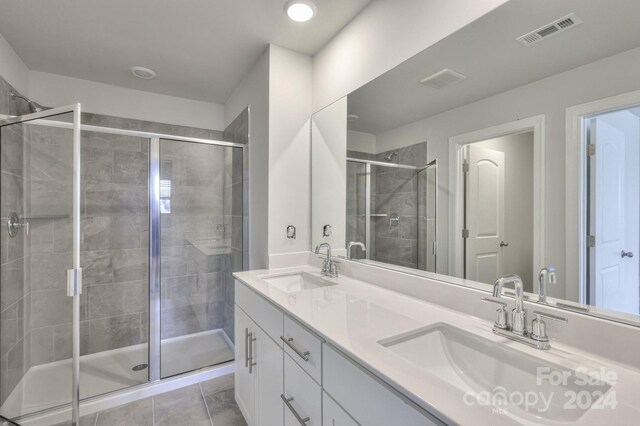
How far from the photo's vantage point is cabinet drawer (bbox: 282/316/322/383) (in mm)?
957

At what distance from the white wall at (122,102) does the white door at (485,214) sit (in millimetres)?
2684

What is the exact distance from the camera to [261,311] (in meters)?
1.43

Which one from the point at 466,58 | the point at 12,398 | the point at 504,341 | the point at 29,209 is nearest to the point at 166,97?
the point at 29,209

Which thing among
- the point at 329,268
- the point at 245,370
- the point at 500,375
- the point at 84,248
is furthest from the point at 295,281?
the point at 84,248

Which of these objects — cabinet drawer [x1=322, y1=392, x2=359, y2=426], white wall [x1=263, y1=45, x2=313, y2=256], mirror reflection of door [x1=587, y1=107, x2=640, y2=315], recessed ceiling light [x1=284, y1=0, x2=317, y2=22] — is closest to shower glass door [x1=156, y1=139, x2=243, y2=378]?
white wall [x1=263, y1=45, x2=313, y2=256]

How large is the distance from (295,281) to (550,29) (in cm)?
167

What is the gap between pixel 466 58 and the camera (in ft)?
3.96

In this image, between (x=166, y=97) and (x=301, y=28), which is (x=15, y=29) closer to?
(x=166, y=97)

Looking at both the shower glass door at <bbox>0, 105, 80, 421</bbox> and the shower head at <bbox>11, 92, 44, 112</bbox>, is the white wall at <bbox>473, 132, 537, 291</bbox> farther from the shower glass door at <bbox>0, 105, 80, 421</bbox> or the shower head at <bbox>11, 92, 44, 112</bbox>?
the shower head at <bbox>11, 92, 44, 112</bbox>

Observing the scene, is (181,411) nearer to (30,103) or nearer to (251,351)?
(251,351)

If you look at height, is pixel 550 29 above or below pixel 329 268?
above

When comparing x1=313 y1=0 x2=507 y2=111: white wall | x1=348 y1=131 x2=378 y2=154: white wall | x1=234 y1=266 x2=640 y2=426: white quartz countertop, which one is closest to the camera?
x1=234 y1=266 x2=640 y2=426: white quartz countertop

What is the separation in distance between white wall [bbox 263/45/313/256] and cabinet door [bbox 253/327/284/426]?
0.69 m

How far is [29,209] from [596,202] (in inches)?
106
